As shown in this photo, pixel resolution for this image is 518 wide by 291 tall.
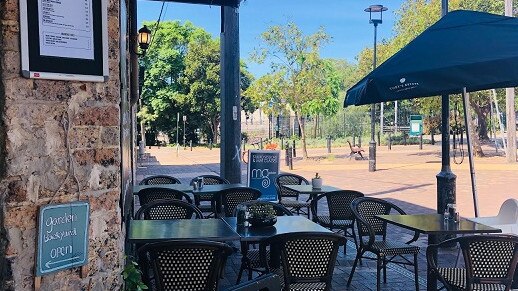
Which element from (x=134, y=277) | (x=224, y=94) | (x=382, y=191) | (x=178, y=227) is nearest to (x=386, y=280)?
(x=178, y=227)

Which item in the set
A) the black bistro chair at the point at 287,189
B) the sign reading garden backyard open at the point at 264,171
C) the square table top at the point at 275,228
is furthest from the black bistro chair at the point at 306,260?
the sign reading garden backyard open at the point at 264,171

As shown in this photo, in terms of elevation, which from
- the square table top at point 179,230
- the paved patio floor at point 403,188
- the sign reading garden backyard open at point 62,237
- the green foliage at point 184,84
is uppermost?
the green foliage at point 184,84

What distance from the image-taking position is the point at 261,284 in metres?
1.50

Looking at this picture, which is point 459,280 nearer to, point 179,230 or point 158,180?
point 179,230

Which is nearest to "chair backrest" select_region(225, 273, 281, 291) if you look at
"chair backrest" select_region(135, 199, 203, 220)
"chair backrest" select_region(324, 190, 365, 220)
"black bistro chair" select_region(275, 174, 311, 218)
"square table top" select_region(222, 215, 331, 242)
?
"square table top" select_region(222, 215, 331, 242)

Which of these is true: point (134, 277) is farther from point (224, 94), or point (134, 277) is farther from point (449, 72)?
point (224, 94)

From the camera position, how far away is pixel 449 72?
4.43 metres

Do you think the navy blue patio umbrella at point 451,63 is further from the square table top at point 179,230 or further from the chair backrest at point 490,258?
the square table top at point 179,230

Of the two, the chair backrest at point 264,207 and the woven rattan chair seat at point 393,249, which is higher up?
the chair backrest at point 264,207

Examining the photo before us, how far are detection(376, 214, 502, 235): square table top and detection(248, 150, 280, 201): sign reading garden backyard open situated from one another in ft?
13.0

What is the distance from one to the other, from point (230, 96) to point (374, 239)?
4.79 metres

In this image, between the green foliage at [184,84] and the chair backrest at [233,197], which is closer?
the chair backrest at [233,197]

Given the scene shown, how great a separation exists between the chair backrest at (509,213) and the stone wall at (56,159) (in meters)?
3.96

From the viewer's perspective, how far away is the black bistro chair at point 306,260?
11.7ft
